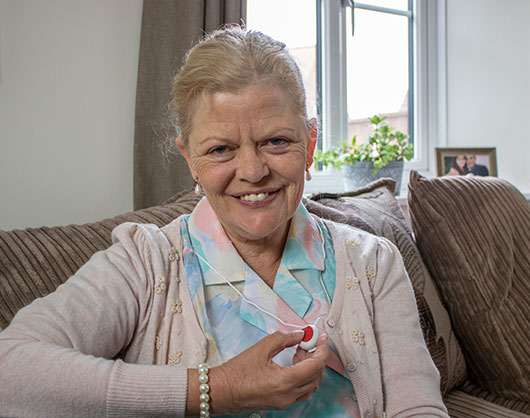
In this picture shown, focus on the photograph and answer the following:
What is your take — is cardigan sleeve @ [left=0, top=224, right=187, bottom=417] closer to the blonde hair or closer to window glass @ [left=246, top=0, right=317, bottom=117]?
the blonde hair

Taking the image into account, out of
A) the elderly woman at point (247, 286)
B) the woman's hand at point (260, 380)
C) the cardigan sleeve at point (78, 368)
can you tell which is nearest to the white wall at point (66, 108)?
the elderly woman at point (247, 286)

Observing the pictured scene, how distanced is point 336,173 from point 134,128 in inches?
53.9

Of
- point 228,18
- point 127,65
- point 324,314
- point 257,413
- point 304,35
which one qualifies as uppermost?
point 304,35

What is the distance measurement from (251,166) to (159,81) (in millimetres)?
1209

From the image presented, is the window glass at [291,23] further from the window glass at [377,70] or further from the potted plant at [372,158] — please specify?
the potted plant at [372,158]

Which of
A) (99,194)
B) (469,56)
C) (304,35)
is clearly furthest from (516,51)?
(99,194)

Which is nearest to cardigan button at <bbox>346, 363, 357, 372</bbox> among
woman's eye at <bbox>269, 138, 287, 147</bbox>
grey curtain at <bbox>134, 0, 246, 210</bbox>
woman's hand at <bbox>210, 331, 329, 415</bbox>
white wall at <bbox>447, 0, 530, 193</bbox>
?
woman's hand at <bbox>210, 331, 329, 415</bbox>

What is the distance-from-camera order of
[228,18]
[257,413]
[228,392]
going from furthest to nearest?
1. [228,18]
2. [257,413]
3. [228,392]

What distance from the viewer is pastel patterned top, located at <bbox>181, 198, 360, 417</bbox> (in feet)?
3.51

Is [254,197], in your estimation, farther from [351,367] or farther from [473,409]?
[473,409]

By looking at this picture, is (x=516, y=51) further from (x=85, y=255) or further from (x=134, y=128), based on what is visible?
(x=85, y=255)

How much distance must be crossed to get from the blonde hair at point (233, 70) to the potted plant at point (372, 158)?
5.46ft

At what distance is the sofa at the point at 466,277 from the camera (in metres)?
1.59

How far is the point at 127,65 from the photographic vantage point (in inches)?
83.6
